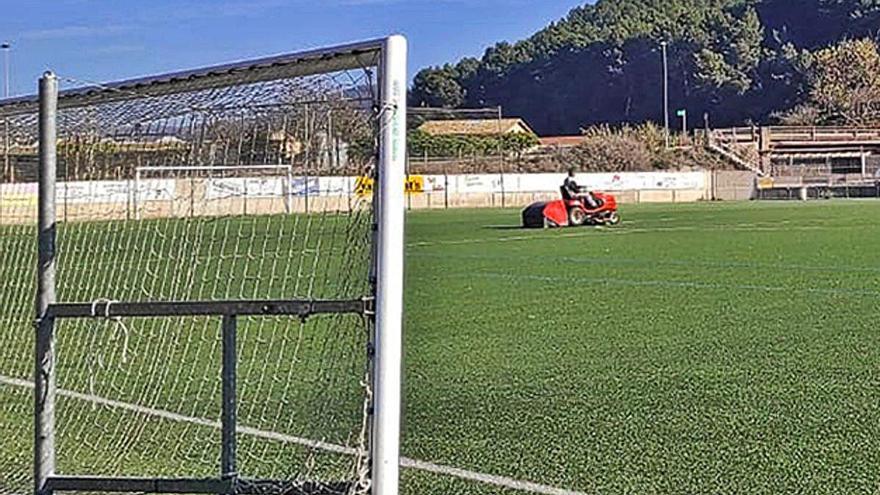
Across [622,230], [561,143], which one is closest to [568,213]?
[622,230]

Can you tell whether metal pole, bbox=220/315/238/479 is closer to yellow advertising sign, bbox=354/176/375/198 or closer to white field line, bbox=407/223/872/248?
yellow advertising sign, bbox=354/176/375/198

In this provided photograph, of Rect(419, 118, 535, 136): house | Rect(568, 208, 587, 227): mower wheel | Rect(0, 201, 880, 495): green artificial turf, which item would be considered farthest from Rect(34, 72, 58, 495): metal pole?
Rect(419, 118, 535, 136): house

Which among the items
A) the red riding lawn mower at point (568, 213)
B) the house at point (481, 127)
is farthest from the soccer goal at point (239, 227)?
the house at point (481, 127)

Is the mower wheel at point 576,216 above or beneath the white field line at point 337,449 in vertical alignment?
above

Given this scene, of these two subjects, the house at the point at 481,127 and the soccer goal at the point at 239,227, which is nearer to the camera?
the soccer goal at the point at 239,227

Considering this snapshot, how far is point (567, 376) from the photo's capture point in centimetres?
914

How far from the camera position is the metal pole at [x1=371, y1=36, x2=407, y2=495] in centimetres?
409

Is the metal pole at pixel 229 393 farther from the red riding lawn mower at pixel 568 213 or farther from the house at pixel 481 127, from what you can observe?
the house at pixel 481 127

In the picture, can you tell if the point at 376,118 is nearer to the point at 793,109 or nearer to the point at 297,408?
the point at 297,408

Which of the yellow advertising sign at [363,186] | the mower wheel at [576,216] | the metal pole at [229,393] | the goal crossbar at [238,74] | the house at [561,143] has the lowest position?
the metal pole at [229,393]

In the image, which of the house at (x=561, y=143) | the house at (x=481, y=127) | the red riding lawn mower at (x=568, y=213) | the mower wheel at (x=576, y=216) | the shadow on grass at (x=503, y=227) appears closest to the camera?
the red riding lawn mower at (x=568, y=213)

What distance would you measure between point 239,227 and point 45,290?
73 centimetres

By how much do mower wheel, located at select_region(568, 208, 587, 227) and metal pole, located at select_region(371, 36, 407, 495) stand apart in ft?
96.2

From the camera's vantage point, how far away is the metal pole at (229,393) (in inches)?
176
